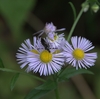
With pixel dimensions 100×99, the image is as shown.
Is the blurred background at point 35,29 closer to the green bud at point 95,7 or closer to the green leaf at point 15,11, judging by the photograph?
the green leaf at point 15,11

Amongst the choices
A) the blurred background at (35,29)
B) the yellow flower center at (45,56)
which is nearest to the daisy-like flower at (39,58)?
the yellow flower center at (45,56)

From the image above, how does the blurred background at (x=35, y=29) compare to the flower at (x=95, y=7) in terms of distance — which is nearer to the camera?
the flower at (x=95, y=7)

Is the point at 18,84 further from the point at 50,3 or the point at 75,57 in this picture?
the point at 75,57

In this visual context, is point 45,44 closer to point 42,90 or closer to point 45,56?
point 45,56

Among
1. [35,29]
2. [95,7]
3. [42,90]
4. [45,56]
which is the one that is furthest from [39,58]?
[35,29]

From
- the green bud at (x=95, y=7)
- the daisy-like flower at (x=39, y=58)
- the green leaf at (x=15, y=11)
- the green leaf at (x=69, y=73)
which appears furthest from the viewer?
the green leaf at (x=15, y=11)

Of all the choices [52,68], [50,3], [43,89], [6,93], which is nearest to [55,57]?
[52,68]

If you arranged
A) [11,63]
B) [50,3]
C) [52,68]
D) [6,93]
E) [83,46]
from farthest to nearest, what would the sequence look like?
[50,3]
[11,63]
[6,93]
[83,46]
[52,68]
